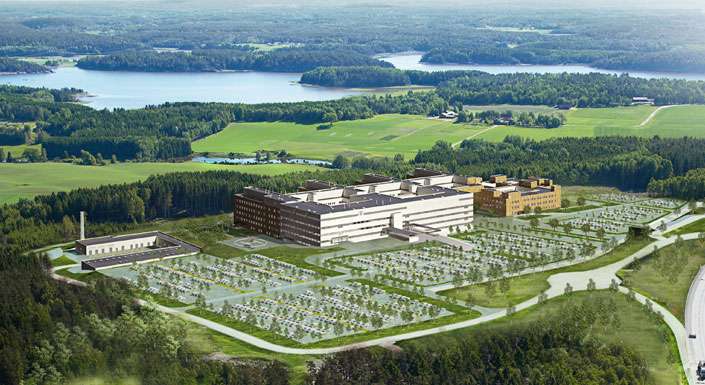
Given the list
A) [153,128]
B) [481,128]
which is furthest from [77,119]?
[481,128]

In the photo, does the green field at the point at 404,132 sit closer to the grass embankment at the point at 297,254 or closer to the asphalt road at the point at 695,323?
the grass embankment at the point at 297,254

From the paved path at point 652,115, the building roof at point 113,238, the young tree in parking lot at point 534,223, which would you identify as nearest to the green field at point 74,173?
the building roof at point 113,238

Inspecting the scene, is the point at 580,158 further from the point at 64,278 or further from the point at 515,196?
the point at 64,278

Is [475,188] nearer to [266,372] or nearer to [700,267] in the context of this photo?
[700,267]

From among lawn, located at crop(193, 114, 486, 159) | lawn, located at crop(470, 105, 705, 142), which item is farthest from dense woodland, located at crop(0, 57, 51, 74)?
lawn, located at crop(470, 105, 705, 142)

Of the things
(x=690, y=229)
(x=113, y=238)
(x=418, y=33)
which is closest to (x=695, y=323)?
(x=690, y=229)

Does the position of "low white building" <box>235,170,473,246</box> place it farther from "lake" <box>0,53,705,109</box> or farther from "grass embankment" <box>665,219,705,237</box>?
"lake" <box>0,53,705,109</box>
